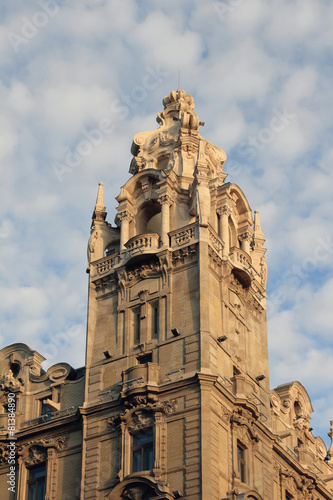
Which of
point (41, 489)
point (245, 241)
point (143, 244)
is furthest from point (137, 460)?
point (245, 241)

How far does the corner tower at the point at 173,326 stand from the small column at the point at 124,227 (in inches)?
3.4

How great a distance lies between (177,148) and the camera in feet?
221

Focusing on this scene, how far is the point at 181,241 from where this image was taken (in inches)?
2359

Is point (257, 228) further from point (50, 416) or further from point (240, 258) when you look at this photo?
point (50, 416)

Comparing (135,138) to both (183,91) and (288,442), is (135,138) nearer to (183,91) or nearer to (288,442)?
(183,91)

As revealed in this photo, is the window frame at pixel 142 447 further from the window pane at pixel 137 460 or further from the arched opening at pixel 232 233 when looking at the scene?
the arched opening at pixel 232 233

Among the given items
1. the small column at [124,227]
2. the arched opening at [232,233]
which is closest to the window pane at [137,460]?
the small column at [124,227]

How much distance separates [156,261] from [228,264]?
415cm

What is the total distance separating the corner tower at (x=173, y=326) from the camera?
5253 cm

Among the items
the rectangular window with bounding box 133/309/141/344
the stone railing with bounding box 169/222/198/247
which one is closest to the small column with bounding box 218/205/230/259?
the stone railing with bounding box 169/222/198/247

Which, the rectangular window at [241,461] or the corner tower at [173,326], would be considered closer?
the corner tower at [173,326]

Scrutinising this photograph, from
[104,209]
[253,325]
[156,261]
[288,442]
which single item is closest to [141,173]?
[104,209]

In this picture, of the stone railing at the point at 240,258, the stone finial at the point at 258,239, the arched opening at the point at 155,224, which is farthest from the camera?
the arched opening at the point at 155,224

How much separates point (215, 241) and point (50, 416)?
44.4ft
